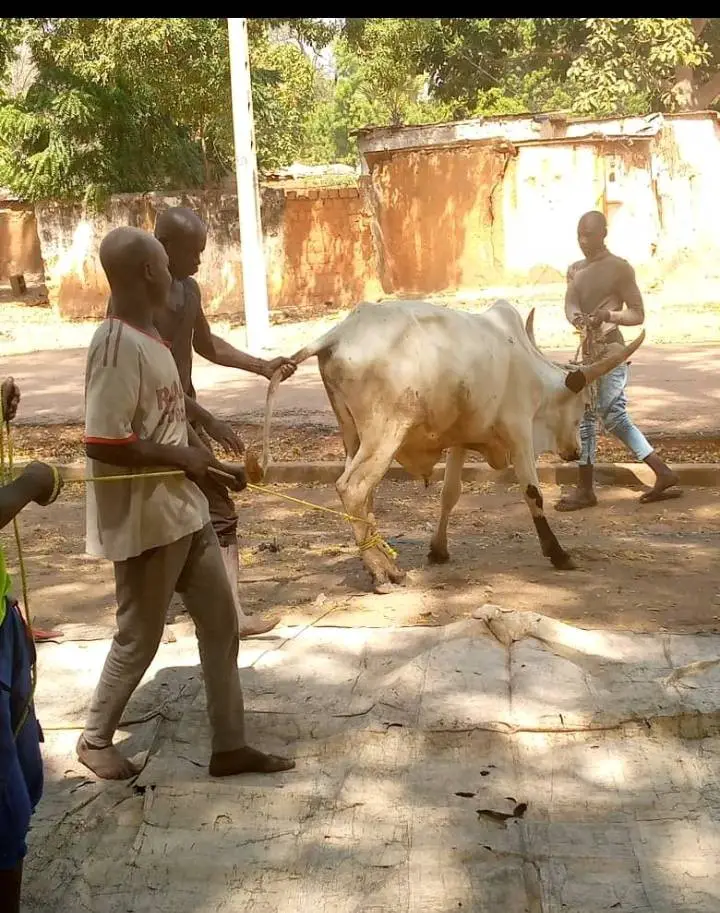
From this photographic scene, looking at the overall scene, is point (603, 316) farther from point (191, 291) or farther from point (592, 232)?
point (191, 291)

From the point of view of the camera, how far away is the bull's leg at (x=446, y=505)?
6320 millimetres

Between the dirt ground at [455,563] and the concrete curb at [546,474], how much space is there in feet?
0.44

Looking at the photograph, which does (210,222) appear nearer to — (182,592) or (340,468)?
(340,468)

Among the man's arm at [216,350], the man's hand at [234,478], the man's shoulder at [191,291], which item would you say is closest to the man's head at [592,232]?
the man's arm at [216,350]

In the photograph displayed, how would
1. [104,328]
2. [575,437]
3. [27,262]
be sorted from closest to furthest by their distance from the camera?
1. [104,328]
2. [575,437]
3. [27,262]

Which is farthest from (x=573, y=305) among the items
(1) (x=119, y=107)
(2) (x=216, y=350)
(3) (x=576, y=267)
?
(1) (x=119, y=107)

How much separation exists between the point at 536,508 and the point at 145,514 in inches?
125

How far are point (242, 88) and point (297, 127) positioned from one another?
10.7 m

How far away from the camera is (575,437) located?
6664mm

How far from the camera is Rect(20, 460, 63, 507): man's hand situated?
276 cm

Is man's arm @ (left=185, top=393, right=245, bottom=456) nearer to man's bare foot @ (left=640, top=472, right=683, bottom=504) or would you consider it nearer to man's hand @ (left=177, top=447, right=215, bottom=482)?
man's hand @ (left=177, top=447, right=215, bottom=482)

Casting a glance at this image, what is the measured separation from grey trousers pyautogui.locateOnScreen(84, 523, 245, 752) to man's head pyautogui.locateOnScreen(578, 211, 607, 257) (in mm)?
4559

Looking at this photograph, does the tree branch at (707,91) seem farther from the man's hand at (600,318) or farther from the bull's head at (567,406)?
the bull's head at (567,406)

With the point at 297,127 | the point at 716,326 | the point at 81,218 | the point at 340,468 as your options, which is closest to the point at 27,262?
the point at 297,127
